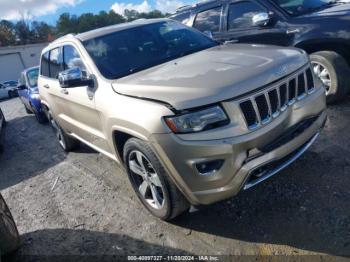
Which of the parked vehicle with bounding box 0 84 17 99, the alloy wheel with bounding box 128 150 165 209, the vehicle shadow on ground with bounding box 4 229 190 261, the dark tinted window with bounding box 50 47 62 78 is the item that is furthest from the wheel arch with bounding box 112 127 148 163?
the parked vehicle with bounding box 0 84 17 99

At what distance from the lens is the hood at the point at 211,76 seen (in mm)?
2773

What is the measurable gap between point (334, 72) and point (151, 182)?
3.40 meters

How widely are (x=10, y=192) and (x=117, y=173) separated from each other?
5.43ft

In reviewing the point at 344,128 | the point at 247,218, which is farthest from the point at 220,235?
the point at 344,128

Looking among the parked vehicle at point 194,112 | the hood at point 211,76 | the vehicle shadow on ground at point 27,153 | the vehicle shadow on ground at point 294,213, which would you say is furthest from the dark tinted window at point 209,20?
the vehicle shadow on ground at point 294,213

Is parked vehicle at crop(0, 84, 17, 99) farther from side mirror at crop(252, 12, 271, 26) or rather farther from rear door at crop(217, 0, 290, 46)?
side mirror at crop(252, 12, 271, 26)

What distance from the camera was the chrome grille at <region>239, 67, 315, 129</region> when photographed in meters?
2.81

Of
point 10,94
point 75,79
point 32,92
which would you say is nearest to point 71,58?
point 75,79

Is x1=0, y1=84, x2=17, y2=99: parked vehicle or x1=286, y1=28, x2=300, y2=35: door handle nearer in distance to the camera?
x1=286, y1=28, x2=300, y2=35: door handle

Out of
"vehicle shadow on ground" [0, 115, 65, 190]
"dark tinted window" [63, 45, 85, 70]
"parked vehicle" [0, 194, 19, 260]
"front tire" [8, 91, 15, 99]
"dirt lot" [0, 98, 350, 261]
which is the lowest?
"front tire" [8, 91, 15, 99]

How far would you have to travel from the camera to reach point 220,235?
322cm

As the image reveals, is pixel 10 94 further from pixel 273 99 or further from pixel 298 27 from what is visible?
pixel 273 99

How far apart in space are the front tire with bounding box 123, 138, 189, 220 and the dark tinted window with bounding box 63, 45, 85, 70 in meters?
1.38

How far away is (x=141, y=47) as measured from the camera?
4207 millimetres
